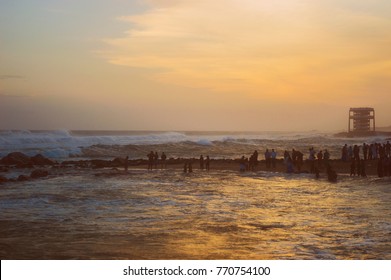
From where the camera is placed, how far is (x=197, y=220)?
44.7ft

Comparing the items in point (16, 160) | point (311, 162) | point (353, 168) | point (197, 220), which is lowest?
point (197, 220)

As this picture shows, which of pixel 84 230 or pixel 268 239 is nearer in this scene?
pixel 268 239

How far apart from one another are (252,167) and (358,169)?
23.4 feet

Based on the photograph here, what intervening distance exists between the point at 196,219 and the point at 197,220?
0.15 m

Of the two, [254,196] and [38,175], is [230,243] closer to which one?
[254,196]

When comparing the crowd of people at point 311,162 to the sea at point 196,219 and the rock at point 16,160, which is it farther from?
the rock at point 16,160

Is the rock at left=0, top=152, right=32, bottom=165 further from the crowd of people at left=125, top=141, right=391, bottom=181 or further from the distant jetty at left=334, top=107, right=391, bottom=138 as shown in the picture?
the distant jetty at left=334, top=107, right=391, bottom=138

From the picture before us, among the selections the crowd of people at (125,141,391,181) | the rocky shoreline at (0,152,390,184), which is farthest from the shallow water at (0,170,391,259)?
the rocky shoreline at (0,152,390,184)

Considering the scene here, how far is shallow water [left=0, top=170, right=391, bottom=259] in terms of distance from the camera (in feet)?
33.7

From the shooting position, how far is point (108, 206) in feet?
53.7

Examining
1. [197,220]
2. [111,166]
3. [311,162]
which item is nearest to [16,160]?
[111,166]

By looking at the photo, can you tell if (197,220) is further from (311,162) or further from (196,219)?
(311,162)
